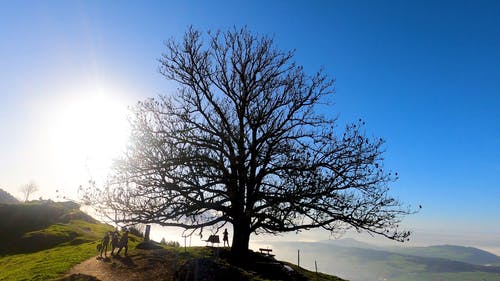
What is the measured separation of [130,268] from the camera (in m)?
21.9

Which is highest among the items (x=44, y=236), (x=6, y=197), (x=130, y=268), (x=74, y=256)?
(x=6, y=197)

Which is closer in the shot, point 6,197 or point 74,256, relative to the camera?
point 74,256

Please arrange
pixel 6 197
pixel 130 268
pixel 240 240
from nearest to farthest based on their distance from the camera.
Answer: pixel 130 268 < pixel 240 240 < pixel 6 197

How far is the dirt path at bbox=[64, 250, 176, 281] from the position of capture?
63.6 feet

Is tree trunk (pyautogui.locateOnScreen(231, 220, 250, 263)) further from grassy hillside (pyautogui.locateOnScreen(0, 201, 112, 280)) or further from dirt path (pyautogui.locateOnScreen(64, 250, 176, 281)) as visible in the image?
grassy hillside (pyautogui.locateOnScreen(0, 201, 112, 280))

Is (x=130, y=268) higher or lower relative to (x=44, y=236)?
lower

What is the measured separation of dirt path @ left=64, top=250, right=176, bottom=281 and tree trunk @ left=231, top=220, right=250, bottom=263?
4324 mm

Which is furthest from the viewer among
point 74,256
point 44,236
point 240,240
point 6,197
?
point 6,197

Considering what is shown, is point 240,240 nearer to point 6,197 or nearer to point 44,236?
point 44,236

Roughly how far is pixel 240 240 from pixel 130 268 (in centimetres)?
750

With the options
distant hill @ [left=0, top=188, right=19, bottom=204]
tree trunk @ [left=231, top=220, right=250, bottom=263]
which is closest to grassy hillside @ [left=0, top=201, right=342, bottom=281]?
tree trunk @ [left=231, top=220, right=250, bottom=263]

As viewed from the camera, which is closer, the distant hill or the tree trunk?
the tree trunk

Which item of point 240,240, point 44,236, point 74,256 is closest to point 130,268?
point 240,240

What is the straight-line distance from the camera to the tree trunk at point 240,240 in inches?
894
